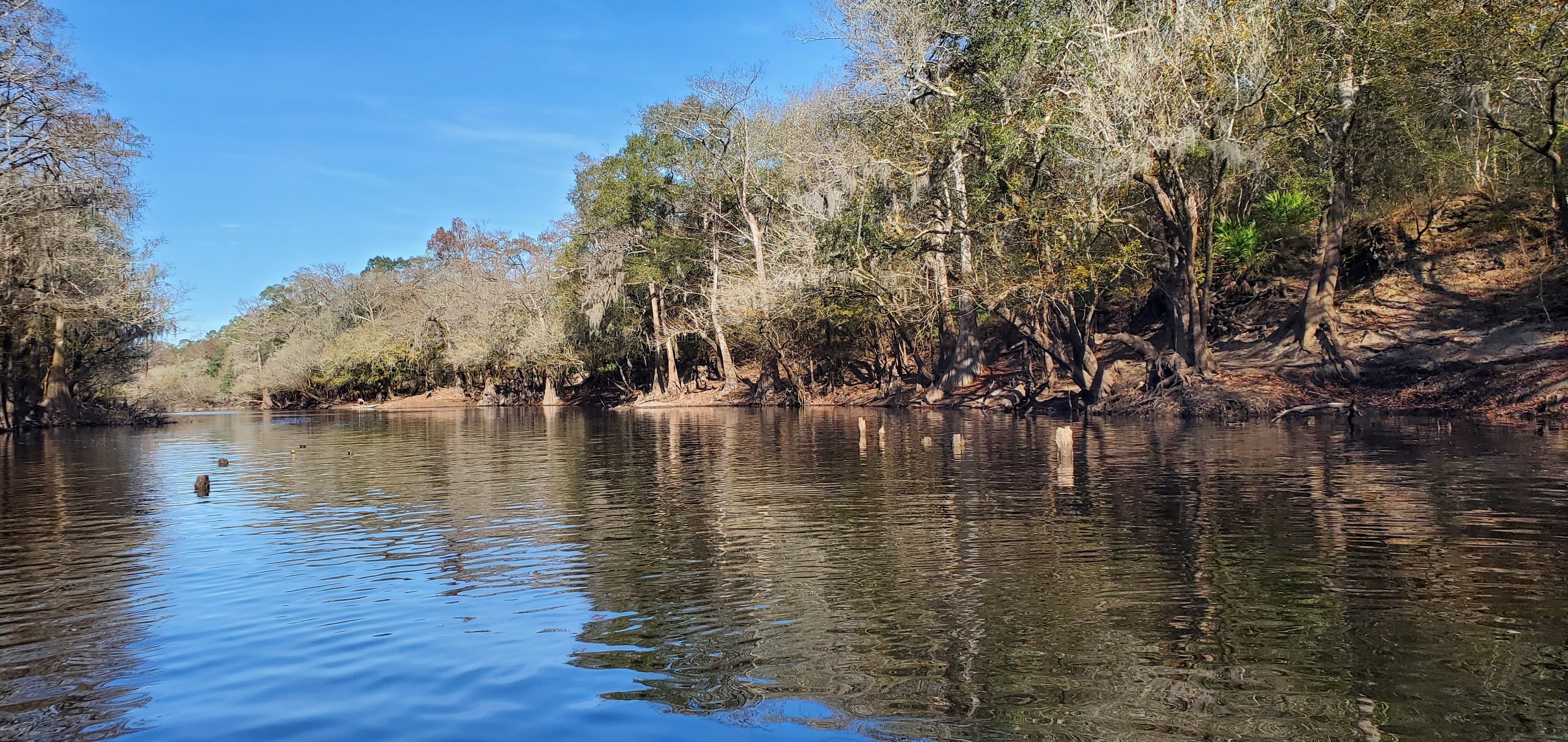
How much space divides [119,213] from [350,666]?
41800 mm

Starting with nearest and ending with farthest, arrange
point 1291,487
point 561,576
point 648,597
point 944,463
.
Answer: point 648,597 → point 561,576 → point 1291,487 → point 944,463

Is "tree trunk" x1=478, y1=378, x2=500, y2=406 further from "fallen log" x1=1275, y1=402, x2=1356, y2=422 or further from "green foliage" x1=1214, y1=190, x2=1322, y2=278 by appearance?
"fallen log" x1=1275, y1=402, x2=1356, y2=422

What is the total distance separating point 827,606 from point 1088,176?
21.5 m

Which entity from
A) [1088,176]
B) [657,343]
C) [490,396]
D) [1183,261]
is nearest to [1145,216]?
[1183,261]

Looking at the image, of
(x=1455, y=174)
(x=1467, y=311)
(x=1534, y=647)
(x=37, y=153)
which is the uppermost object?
(x=37, y=153)

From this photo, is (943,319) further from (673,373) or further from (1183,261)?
(673,373)

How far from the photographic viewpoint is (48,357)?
156 ft

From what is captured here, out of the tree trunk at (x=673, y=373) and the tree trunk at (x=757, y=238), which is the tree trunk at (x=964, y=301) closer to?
the tree trunk at (x=757, y=238)

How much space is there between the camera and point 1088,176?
90.3ft

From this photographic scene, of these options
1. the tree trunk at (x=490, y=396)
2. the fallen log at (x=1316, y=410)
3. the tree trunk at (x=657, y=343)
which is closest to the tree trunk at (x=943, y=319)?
the fallen log at (x=1316, y=410)

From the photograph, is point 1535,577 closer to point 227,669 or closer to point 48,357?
point 227,669

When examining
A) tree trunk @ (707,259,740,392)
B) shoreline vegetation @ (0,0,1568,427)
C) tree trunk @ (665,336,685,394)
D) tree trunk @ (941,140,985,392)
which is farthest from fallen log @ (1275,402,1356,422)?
tree trunk @ (665,336,685,394)

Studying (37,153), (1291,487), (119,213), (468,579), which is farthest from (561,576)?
(119,213)

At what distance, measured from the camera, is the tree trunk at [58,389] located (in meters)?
46.6
